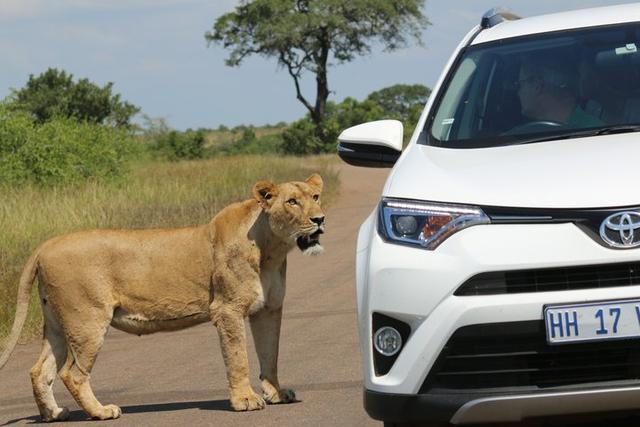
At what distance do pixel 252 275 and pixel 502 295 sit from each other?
2.93 m

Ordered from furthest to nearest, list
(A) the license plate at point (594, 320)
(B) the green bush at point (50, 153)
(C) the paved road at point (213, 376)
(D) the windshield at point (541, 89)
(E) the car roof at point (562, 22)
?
(B) the green bush at point (50, 153)
(C) the paved road at point (213, 376)
(E) the car roof at point (562, 22)
(D) the windshield at point (541, 89)
(A) the license plate at point (594, 320)

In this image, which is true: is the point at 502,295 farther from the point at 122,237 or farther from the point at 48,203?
the point at 48,203

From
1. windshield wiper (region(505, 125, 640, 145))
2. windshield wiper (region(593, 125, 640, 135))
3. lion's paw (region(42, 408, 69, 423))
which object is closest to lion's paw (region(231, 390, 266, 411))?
lion's paw (region(42, 408, 69, 423))

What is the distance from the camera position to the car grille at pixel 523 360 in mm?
4277

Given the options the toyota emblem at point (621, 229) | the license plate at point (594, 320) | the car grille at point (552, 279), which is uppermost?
the toyota emblem at point (621, 229)

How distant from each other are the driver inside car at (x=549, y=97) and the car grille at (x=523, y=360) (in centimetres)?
132

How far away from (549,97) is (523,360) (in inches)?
64.4

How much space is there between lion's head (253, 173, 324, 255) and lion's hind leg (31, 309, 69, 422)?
1.29 meters

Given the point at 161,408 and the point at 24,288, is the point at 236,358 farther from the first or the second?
the point at 24,288

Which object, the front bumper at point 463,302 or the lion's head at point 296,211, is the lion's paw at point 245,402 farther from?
the front bumper at point 463,302

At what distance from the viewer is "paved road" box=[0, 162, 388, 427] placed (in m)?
6.63

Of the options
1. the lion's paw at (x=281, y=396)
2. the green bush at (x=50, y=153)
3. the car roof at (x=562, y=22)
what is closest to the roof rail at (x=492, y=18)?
the car roof at (x=562, y=22)

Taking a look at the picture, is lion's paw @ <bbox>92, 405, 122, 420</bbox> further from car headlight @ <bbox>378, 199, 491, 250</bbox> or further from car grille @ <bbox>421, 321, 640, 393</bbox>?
car grille @ <bbox>421, 321, 640, 393</bbox>

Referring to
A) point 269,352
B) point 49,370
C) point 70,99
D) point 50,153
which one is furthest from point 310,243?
point 70,99
